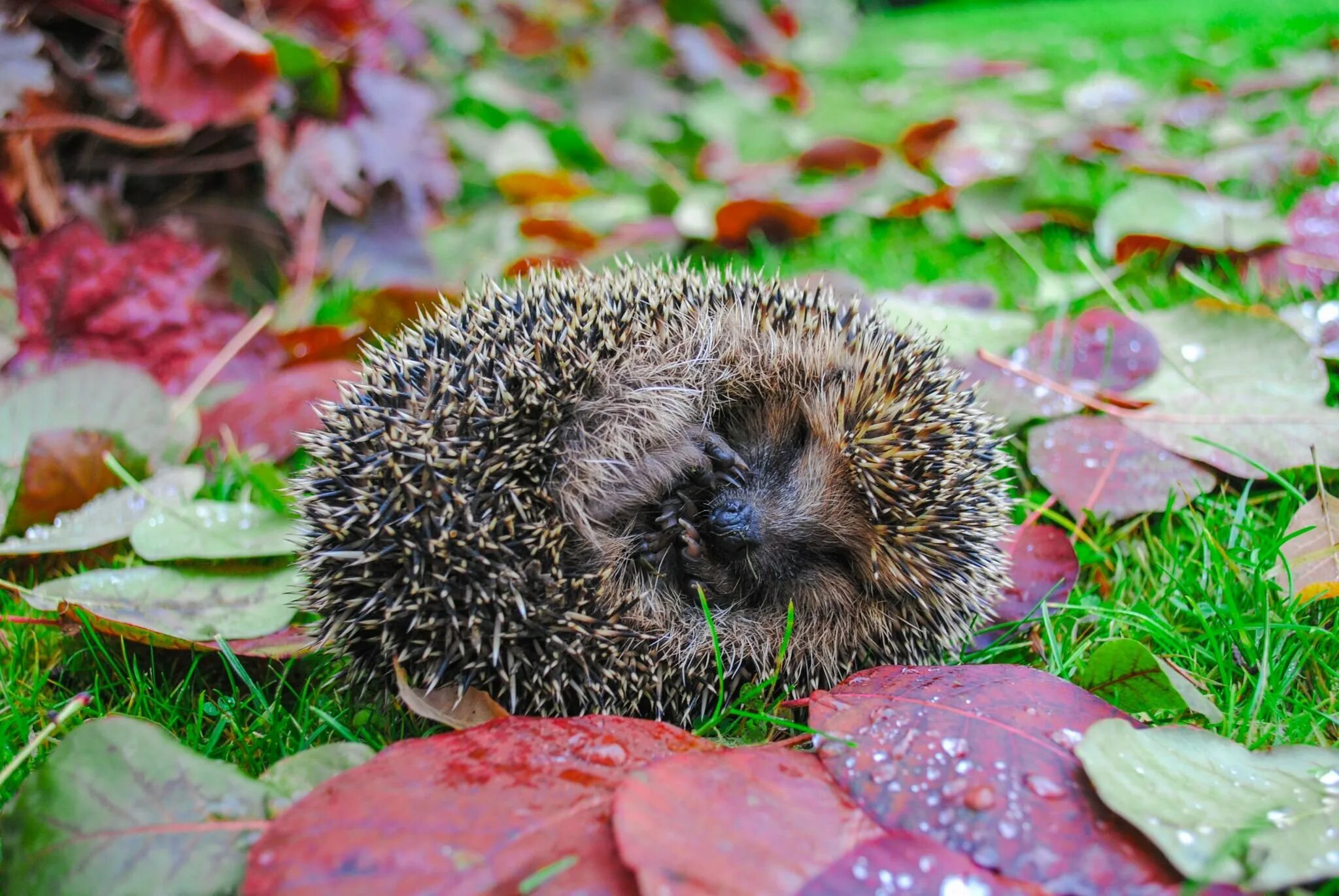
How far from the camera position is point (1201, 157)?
5195mm

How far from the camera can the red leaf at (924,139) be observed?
18.4 feet

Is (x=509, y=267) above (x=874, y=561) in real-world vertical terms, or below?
above

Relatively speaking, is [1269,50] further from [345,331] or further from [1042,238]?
[345,331]

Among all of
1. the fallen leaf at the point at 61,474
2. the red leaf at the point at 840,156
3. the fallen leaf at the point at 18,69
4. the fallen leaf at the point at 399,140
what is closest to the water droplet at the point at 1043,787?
the fallen leaf at the point at 61,474

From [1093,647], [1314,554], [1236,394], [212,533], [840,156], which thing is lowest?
[1093,647]

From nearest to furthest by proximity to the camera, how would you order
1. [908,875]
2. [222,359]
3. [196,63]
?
[908,875], [222,359], [196,63]

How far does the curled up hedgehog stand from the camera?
1.87 m

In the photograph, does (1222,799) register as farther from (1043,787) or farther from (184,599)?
(184,599)

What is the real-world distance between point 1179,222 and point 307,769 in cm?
379

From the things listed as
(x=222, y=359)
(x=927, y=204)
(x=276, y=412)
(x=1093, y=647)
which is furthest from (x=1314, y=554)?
(x=222, y=359)

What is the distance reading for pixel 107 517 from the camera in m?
2.62

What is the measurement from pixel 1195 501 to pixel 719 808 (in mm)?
1777

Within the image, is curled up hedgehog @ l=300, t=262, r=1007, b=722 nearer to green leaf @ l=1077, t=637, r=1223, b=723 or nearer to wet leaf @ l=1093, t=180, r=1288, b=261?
green leaf @ l=1077, t=637, r=1223, b=723

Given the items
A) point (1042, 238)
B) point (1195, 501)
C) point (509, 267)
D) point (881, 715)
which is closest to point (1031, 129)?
point (1042, 238)
